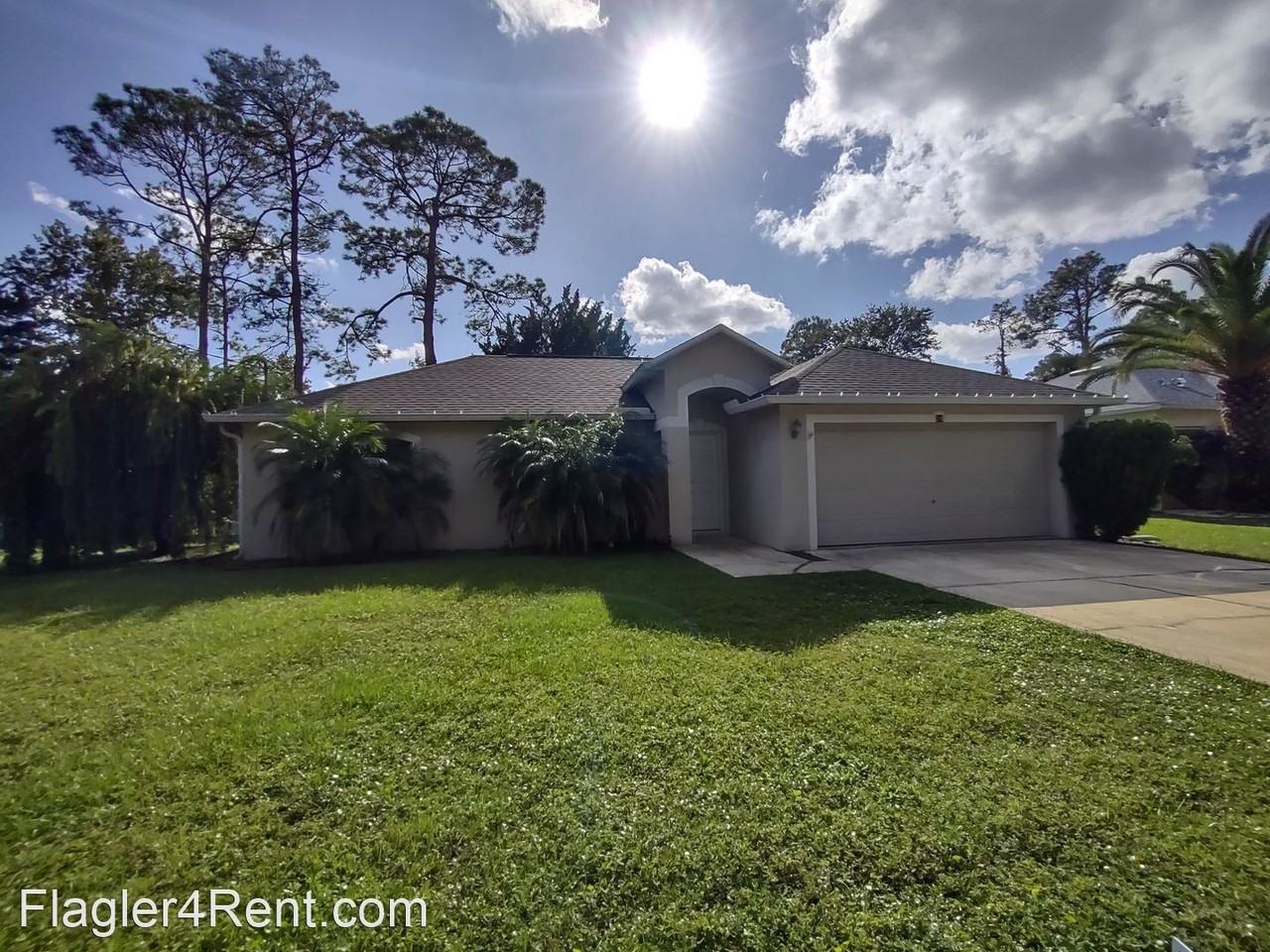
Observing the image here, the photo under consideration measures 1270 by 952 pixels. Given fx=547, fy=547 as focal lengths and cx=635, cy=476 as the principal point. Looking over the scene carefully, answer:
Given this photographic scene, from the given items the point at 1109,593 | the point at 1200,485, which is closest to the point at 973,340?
the point at 1200,485

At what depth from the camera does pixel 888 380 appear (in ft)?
37.5

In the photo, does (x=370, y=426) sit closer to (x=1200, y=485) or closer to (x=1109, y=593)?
(x=1109, y=593)

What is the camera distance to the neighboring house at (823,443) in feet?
35.0

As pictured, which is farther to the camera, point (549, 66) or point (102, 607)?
point (549, 66)

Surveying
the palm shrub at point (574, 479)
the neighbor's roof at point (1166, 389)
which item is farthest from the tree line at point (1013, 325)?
the palm shrub at point (574, 479)

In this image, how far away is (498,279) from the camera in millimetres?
24719

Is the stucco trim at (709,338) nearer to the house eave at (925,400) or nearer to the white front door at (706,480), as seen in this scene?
the house eave at (925,400)

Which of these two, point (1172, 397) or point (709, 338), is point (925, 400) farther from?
point (1172, 397)

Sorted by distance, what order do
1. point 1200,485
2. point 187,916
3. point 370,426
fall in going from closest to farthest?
point 187,916 → point 370,426 → point 1200,485

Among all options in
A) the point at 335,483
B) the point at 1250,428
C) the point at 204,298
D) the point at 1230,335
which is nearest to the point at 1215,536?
the point at 1250,428

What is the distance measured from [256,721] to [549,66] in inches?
535

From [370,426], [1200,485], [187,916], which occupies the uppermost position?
[370,426]

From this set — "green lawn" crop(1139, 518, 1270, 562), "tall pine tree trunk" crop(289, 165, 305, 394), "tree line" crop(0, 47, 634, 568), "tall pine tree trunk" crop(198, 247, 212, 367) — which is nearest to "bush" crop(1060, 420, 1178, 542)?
"green lawn" crop(1139, 518, 1270, 562)

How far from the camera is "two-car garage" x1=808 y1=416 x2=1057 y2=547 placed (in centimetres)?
1109
